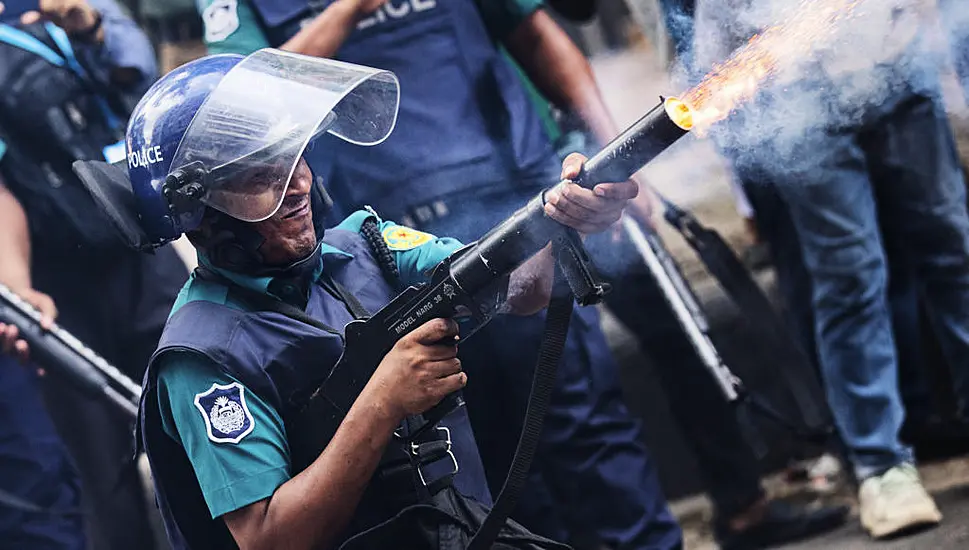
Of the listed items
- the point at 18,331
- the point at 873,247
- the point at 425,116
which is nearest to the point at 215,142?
the point at 425,116

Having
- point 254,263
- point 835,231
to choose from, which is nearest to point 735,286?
point 835,231

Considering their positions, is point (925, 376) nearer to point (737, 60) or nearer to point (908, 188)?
point (908, 188)

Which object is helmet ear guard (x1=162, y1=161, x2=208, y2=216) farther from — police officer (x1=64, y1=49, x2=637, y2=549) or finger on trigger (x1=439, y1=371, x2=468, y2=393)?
finger on trigger (x1=439, y1=371, x2=468, y2=393)

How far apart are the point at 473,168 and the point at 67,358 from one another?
4.76 ft

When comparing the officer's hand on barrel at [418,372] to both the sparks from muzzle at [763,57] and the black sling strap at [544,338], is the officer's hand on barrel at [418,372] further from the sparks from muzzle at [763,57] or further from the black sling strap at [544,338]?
the sparks from muzzle at [763,57]

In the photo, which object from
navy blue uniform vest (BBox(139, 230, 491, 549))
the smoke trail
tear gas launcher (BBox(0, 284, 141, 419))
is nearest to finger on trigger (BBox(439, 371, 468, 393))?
navy blue uniform vest (BBox(139, 230, 491, 549))

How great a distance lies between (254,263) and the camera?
247 centimetres

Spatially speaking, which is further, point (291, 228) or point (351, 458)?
point (291, 228)

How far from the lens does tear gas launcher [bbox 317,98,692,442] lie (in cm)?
233

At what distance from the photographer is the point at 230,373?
2.30 m

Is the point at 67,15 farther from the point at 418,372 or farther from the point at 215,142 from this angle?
the point at 418,372

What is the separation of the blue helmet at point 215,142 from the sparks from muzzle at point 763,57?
72 cm

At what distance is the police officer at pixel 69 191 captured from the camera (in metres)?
3.74

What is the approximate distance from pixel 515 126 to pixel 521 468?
129 centimetres
